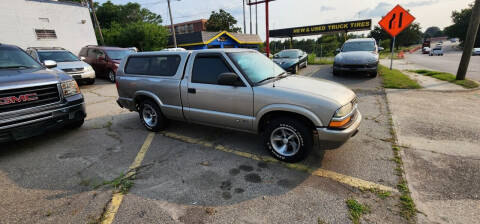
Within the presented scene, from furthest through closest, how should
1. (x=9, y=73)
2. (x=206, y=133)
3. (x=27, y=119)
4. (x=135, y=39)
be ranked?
1. (x=135, y=39)
2. (x=206, y=133)
3. (x=9, y=73)
4. (x=27, y=119)

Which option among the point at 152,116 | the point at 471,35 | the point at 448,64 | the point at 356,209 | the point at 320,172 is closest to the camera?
the point at 356,209

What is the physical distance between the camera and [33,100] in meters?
3.93

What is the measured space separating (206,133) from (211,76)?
1382mm

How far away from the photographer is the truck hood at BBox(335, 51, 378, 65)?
9930 millimetres

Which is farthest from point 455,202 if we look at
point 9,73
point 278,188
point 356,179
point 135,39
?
point 135,39

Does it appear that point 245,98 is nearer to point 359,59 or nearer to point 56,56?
point 359,59

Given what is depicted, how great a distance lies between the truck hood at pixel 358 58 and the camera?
32.6ft

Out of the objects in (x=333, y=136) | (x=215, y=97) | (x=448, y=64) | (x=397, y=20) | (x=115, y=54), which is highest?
(x=397, y=20)

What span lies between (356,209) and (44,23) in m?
19.2

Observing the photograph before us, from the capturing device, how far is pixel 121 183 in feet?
9.97

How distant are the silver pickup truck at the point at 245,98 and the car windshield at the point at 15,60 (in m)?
2.08

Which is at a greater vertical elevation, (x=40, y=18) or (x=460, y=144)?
(x=40, y=18)

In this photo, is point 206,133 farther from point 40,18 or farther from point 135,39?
point 135,39

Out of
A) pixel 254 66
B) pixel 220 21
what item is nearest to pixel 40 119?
pixel 254 66
